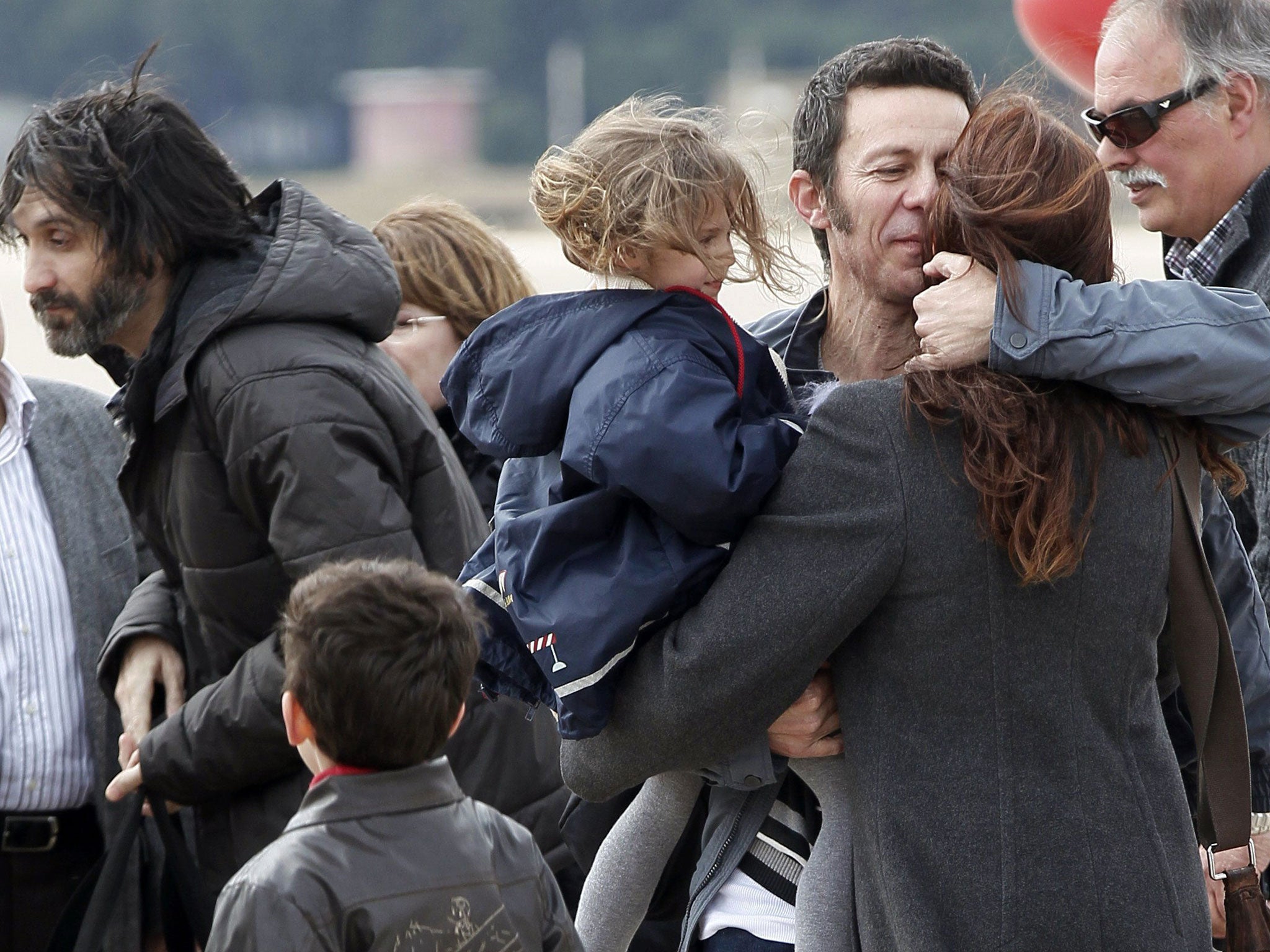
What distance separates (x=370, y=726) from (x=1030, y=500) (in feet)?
3.14

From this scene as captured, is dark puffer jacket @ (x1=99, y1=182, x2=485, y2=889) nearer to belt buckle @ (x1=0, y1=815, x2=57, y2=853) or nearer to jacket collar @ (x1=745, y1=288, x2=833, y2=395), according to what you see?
belt buckle @ (x1=0, y1=815, x2=57, y2=853)

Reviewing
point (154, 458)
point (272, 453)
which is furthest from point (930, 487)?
point (154, 458)

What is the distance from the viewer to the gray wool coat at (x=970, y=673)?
1.83 metres

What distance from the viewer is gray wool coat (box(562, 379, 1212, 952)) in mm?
1829

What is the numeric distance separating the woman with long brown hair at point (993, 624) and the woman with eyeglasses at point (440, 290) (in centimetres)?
206

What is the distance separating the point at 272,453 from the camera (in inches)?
108

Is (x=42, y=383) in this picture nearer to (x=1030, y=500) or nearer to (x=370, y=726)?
(x=370, y=726)

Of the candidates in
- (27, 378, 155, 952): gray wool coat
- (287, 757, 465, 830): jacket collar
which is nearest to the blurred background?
(27, 378, 155, 952): gray wool coat

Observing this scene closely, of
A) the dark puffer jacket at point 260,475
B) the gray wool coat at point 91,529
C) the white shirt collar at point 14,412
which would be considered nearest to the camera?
the dark puffer jacket at point 260,475

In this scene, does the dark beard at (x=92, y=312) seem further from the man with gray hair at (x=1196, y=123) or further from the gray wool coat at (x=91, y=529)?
the man with gray hair at (x=1196, y=123)

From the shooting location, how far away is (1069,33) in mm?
5270

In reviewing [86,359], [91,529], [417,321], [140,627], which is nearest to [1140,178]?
[417,321]

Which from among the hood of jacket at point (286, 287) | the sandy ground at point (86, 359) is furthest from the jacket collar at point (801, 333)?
the sandy ground at point (86, 359)

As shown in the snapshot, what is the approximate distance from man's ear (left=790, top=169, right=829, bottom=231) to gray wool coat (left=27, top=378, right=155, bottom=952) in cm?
166
